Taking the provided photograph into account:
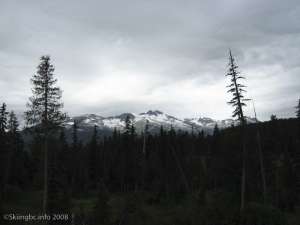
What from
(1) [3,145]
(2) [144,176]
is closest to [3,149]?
(1) [3,145]

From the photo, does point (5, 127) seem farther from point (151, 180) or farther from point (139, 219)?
point (151, 180)

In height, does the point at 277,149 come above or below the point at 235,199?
above

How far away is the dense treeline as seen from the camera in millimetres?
24625

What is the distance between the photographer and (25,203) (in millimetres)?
45750

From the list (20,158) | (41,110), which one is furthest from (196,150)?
(41,110)

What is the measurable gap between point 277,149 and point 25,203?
2290 inches

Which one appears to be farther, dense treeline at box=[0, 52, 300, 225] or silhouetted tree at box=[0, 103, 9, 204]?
silhouetted tree at box=[0, 103, 9, 204]

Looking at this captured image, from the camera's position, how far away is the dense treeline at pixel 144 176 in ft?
80.8

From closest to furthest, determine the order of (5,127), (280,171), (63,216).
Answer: (63,216)
(5,127)
(280,171)

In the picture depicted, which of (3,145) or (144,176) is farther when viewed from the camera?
(144,176)

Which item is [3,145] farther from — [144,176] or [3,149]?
[144,176]

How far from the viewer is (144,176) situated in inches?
2490

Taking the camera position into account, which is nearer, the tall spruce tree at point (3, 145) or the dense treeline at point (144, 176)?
the dense treeline at point (144, 176)

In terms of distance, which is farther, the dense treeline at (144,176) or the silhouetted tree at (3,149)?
the silhouetted tree at (3,149)
